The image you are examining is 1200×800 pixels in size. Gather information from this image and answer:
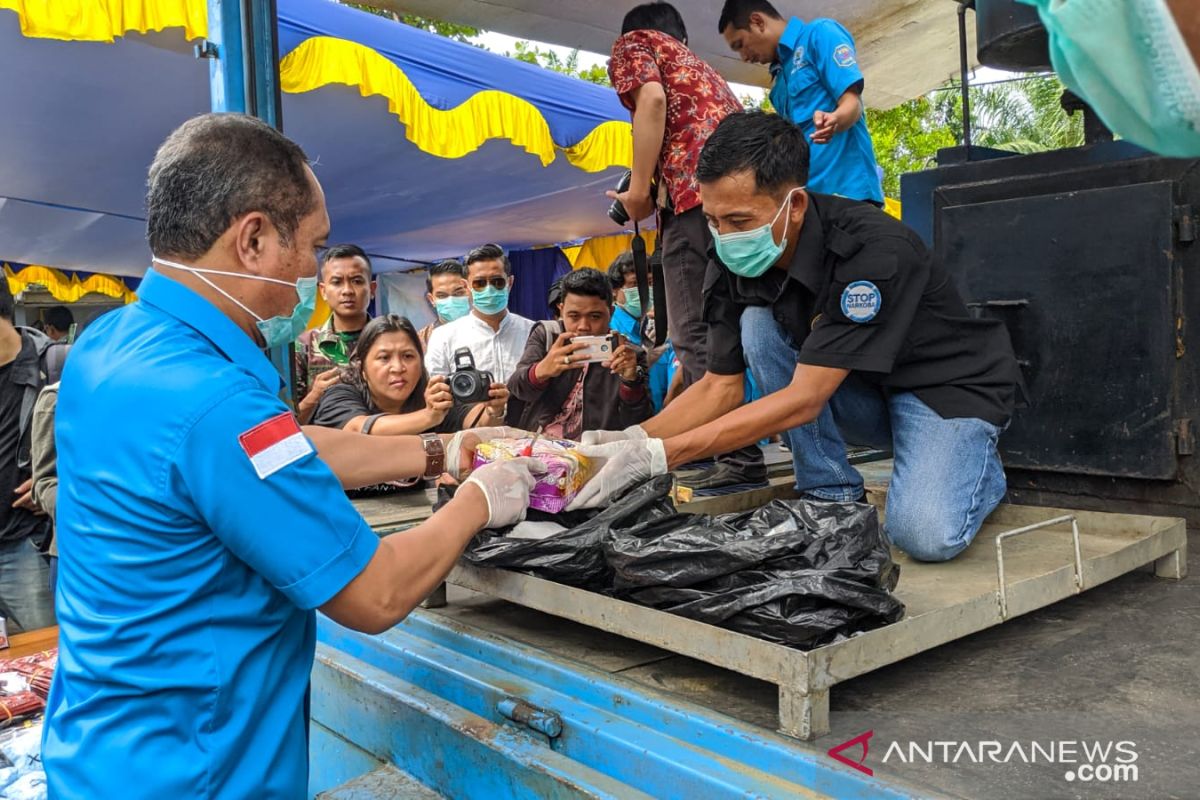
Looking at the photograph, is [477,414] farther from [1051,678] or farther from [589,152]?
[589,152]

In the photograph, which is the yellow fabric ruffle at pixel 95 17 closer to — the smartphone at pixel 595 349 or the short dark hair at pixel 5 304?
the short dark hair at pixel 5 304

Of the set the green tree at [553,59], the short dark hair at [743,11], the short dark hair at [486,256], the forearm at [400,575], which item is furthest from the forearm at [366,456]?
the green tree at [553,59]

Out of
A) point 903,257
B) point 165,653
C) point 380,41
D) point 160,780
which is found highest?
point 380,41

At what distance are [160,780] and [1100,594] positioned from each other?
1962 millimetres

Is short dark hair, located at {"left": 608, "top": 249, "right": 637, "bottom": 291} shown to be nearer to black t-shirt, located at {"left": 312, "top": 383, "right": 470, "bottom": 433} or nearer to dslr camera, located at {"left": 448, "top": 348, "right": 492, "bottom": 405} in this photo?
black t-shirt, located at {"left": 312, "top": 383, "right": 470, "bottom": 433}

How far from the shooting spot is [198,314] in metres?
1.38

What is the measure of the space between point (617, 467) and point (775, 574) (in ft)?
2.14

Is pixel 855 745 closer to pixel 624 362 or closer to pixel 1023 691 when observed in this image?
pixel 1023 691

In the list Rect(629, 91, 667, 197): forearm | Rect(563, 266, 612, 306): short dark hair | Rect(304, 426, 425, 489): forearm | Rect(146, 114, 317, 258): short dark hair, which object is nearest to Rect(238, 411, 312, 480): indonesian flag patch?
Rect(146, 114, 317, 258): short dark hair

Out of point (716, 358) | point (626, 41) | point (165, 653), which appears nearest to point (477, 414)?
point (716, 358)

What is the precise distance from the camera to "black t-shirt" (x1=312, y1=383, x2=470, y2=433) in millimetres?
3447

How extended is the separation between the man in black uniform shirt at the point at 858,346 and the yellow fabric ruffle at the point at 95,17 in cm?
250

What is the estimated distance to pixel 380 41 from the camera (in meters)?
4.86

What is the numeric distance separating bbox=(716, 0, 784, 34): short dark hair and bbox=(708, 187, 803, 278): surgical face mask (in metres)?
1.30
